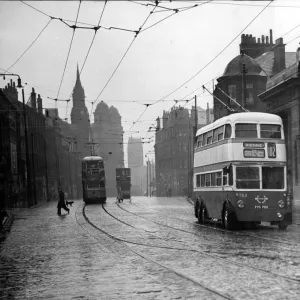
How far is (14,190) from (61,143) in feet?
205

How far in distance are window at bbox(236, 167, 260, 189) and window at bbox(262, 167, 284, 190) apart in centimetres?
24

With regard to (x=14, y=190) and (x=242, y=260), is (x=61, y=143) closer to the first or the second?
(x=14, y=190)

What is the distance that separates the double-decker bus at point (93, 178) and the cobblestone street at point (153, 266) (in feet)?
110


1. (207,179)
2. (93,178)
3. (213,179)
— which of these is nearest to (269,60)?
(93,178)

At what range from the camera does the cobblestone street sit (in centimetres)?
903

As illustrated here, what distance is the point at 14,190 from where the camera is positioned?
62375 mm

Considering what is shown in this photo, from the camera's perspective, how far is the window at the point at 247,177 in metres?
21.6

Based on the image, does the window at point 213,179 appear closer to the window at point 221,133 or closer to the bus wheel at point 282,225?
the window at point 221,133

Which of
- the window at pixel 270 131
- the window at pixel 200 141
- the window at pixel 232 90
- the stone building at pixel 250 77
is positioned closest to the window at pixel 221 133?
the window at pixel 270 131

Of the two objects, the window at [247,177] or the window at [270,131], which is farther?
the window at [270,131]

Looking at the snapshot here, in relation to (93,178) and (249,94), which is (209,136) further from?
(249,94)

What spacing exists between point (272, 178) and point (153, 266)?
34.8 ft

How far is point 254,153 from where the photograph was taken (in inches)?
856

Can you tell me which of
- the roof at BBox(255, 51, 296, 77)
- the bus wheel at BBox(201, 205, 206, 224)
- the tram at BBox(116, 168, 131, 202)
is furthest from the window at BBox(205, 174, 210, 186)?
the tram at BBox(116, 168, 131, 202)
